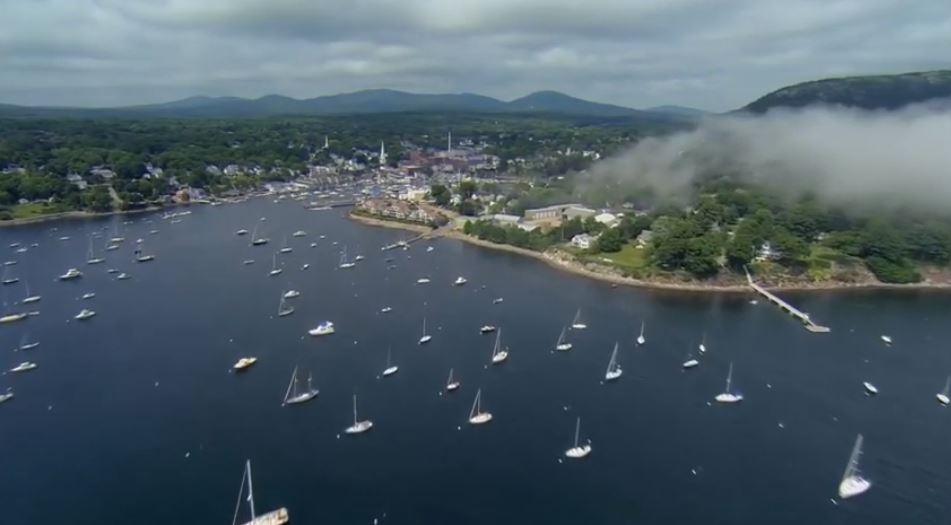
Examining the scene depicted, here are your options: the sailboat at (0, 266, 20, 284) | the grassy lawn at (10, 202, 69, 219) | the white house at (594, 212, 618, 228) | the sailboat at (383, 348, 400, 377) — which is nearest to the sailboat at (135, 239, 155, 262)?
the sailboat at (0, 266, 20, 284)

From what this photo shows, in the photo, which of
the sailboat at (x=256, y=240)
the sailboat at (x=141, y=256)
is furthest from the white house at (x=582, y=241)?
the sailboat at (x=141, y=256)

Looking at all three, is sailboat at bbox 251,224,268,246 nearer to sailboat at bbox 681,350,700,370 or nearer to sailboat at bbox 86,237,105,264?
sailboat at bbox 86,237,105,264

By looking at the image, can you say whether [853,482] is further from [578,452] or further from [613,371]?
[613,371]

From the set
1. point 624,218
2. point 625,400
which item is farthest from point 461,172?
point 625,400

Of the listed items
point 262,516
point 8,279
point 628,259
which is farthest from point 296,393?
point 8,279

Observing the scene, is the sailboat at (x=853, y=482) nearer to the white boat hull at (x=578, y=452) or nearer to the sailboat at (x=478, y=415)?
the white boat hull at (x=578, y=452)

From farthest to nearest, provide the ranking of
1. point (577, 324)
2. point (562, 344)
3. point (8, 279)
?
point (8, 279) → point (577, 324) → point (562, 344)
